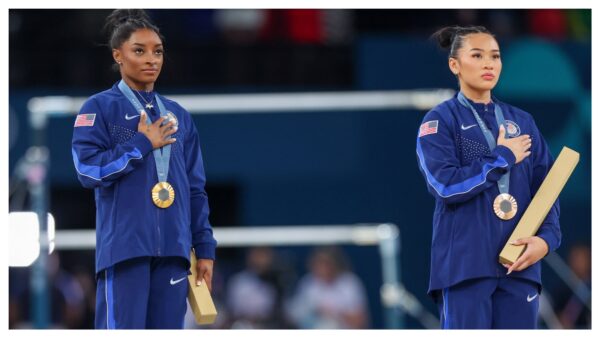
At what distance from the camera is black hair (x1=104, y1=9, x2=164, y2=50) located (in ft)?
19.8

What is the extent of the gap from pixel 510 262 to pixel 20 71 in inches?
354

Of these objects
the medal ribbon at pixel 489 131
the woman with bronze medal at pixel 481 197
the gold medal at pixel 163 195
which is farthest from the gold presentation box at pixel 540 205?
the gold medal at pixel 163 195

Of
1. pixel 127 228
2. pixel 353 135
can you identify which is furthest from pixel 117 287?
pixel 353 135

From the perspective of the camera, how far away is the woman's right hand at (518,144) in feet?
19.3

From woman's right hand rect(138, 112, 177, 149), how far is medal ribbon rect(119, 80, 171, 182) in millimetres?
29

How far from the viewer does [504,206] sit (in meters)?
5.88

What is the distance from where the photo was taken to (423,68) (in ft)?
43.6

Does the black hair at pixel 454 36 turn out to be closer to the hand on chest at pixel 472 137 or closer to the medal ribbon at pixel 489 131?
the medal ribbon at pixel 489 131

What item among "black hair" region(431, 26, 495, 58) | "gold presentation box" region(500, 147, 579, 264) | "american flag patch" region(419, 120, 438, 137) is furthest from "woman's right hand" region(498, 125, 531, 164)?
"black hair" region(431, 26, 495, 58)

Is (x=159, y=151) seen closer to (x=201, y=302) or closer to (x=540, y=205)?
(x=201, y=302)
